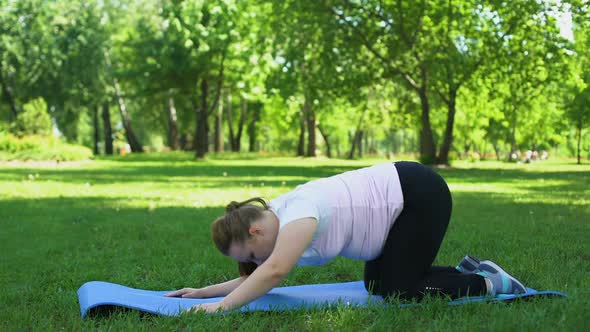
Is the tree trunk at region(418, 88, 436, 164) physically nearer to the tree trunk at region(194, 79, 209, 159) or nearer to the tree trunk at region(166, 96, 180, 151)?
the tree trunk at region(194, 79, 209, 159)

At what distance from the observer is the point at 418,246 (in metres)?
3.83

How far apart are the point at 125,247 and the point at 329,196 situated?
3.81m

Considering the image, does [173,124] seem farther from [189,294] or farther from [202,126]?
[189,294]

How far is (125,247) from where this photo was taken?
21.6ft

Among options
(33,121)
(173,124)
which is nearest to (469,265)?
(33,121)

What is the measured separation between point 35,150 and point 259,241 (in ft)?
80.9

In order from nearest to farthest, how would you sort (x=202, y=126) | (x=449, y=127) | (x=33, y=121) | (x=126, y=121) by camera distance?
(x=449, y=127) → (x=33, y=121) → (x=202, y=126) → (x=126, y=121)

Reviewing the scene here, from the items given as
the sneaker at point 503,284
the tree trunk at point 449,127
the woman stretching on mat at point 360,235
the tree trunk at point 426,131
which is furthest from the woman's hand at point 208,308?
the tree trunk at point 426,131

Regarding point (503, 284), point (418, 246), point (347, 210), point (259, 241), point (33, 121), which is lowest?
point (503, 284)

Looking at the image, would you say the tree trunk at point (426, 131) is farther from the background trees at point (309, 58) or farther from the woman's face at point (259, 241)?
the woman's face at point (259, 241)

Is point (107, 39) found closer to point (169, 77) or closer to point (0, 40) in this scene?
Result: point (0, 40)

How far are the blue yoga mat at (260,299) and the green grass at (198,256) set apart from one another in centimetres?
8

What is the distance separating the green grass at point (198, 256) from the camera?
11.2 feet

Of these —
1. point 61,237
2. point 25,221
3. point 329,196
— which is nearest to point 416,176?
point 329,196
